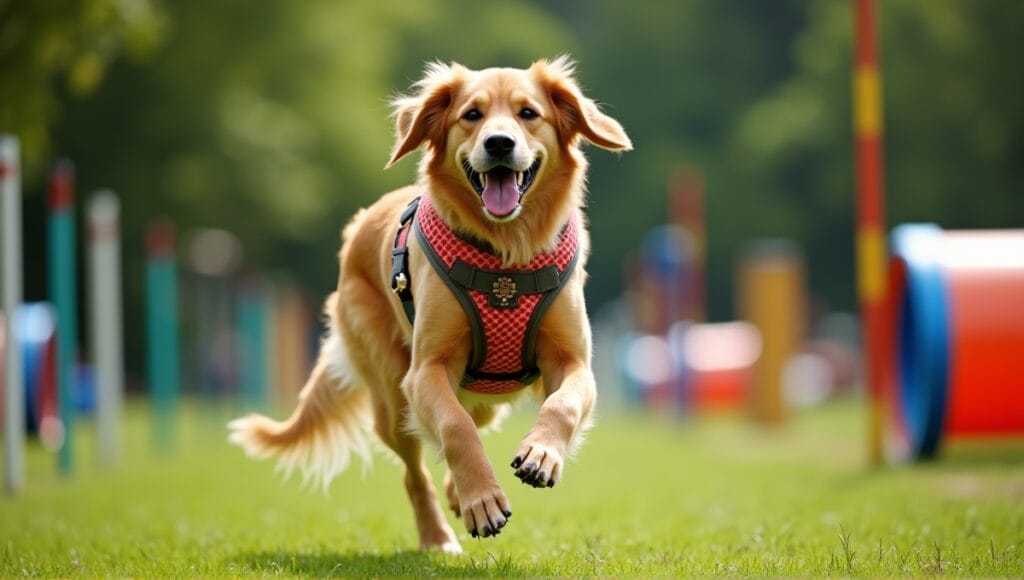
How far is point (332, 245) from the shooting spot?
130ft

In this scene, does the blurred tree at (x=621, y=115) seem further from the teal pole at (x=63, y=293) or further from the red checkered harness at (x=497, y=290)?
the red checkered harness at (x=497, y=290)

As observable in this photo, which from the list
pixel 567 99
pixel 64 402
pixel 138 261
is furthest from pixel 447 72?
pixel 138 261

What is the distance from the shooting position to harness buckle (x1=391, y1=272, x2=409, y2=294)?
5.77m

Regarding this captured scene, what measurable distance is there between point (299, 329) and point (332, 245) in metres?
10.2

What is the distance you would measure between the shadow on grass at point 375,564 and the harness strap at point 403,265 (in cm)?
97

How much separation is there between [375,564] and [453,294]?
107 cm

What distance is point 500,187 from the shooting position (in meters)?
5.36

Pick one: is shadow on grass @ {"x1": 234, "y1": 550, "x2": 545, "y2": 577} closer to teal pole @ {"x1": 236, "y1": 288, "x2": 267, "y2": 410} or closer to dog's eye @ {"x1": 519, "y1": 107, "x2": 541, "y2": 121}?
dog's eye @ {"x1": 519, "y1": 107, "x2": 541, "y2": 121}

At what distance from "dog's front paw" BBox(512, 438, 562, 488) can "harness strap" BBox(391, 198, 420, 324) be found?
3.77 feet

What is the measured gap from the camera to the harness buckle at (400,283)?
18.9 feet

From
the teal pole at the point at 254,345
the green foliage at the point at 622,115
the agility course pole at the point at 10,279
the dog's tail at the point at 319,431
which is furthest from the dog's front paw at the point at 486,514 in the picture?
the green foliage at the point at 622,115

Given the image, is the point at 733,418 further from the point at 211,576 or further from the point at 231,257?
the point at 211,576

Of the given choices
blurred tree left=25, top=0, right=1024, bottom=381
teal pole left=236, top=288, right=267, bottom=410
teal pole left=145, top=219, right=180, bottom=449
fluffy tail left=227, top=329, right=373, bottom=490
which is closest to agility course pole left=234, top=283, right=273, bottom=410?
teal pole left=236, top=288, right=267, bottom=410

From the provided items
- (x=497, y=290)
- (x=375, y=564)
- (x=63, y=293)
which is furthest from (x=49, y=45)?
(x=375, y=564)
